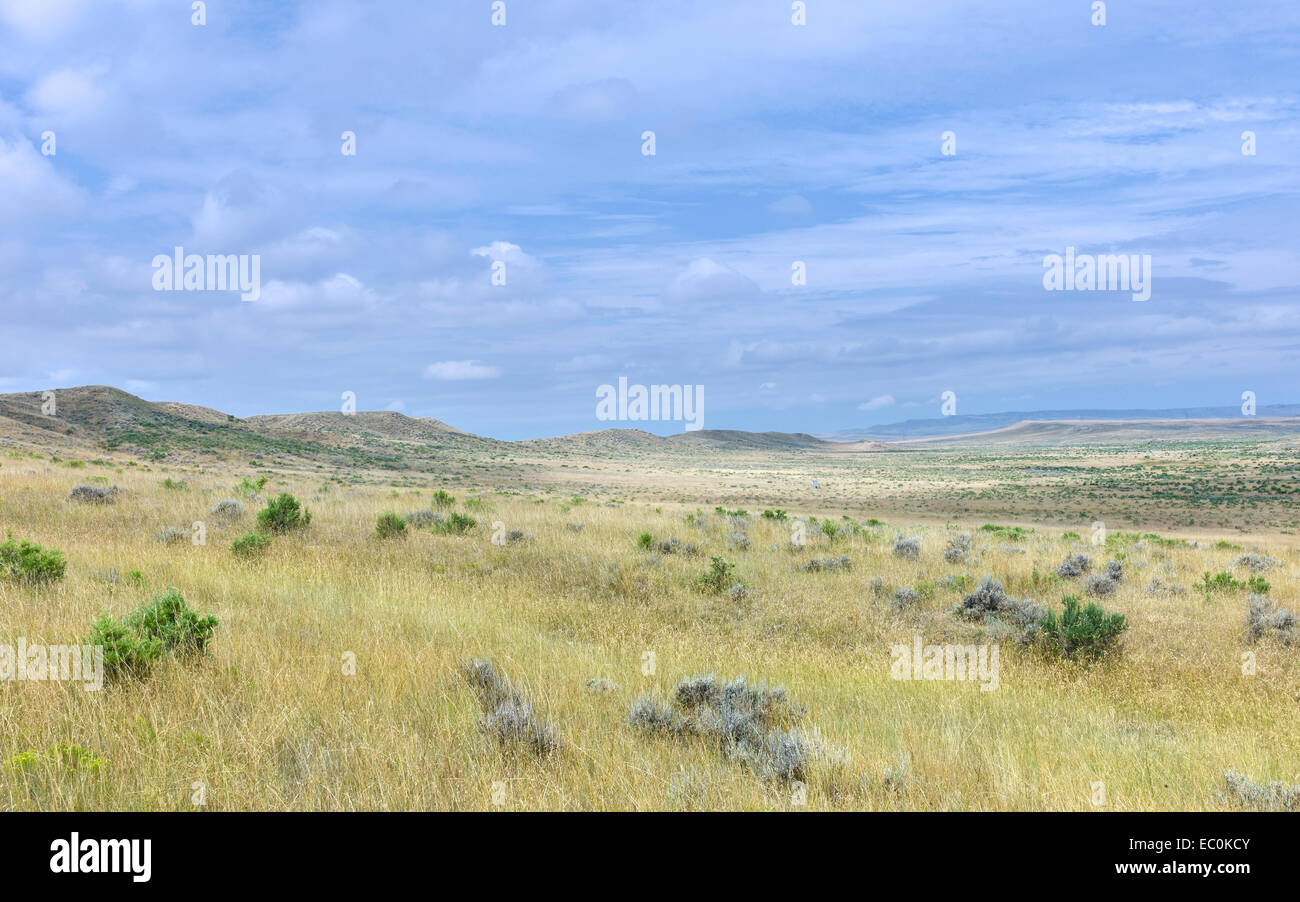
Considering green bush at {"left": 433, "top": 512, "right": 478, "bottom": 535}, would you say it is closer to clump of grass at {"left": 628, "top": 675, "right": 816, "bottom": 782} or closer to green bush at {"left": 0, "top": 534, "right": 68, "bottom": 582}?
green bush at {"left": 0, "top": 534, "right": 68, "bottom": 582}

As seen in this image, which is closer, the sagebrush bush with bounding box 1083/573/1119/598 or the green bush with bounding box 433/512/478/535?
the sagebrush bush with bounding box 1083/573/1119/598

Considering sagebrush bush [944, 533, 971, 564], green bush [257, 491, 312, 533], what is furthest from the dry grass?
sagebrush bush [944, 533, 971, 564]

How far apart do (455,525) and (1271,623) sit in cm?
1385

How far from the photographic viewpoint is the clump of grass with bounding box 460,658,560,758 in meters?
4.68

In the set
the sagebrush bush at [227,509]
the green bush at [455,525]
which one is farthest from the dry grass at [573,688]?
the green bush at [455,525]

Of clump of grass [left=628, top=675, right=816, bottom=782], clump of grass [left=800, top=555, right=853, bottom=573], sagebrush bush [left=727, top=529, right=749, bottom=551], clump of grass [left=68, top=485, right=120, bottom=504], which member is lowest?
clump of grass [left=628, top=675, right=816, bottom=782]

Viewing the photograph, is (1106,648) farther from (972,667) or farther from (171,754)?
(171,754)

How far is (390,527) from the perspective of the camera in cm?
1450

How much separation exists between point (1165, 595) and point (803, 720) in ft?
34.2

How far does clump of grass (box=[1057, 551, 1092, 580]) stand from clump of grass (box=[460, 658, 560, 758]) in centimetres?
1232

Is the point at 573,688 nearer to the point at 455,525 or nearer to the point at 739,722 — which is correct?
the point at 739,722

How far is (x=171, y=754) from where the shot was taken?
4320mm

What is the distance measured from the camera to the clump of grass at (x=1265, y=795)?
437 centimetres
